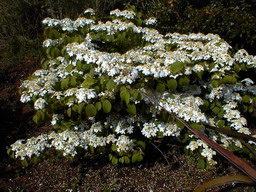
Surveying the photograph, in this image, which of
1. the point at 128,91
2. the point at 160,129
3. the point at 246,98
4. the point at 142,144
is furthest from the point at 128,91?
the point at 246,98

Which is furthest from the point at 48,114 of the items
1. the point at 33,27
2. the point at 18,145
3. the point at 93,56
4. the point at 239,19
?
the point at 33,27

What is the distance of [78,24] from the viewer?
3178 millimetres

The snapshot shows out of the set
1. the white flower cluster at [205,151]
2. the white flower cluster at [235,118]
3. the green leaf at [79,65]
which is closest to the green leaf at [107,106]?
the green leaf at [79,65]

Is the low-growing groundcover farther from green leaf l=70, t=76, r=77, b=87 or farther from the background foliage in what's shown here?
the background foliage

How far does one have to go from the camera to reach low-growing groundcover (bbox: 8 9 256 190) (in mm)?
2361

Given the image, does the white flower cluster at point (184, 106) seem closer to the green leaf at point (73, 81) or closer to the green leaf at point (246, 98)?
the green leaf at point (246, 98)

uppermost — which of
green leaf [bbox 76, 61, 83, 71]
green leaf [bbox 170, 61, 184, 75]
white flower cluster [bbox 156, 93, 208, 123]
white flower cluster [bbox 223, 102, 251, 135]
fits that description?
green leaf [bbox 170, 61, 184, 75]

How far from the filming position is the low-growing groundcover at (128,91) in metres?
2.36

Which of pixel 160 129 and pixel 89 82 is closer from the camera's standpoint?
pixel 89 82

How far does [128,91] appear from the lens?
89.5 inches

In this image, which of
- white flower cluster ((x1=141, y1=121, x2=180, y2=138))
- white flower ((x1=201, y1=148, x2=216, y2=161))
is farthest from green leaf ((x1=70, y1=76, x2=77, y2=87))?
white flower ((x1=201, y1=148, x2=216, y2=161))

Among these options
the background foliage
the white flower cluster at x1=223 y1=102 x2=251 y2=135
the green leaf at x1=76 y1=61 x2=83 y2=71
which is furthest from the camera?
the background foliage

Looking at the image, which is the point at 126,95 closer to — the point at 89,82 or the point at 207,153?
the point at 89,82

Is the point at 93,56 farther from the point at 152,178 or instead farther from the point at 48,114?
the point at 152,178
